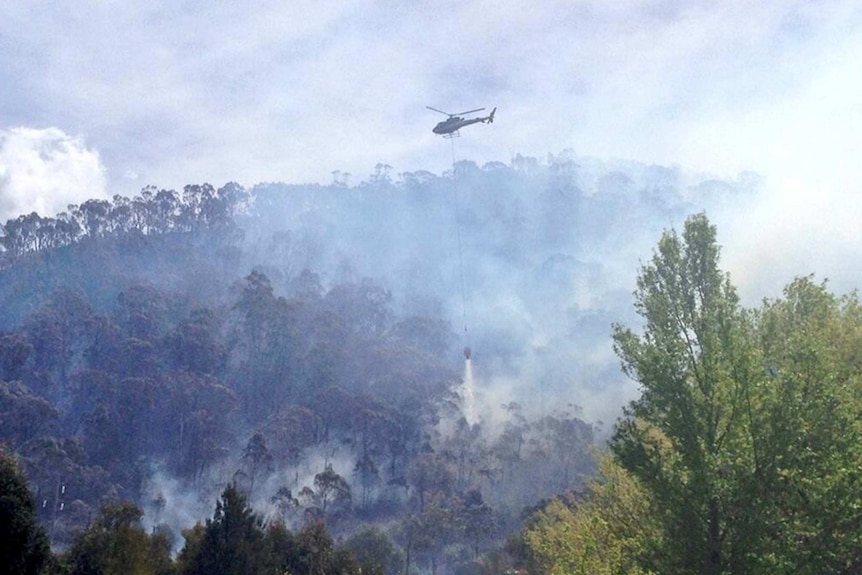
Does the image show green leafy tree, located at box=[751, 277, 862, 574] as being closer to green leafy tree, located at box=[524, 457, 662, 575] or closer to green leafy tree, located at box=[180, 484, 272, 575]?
green leafy tree, located at box=[524, 457, 662, 575]

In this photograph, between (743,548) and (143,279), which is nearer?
(743,548)

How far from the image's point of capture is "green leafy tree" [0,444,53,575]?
88.4 ft

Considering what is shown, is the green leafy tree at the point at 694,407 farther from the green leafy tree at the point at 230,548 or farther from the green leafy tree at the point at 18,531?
the green leafy tree at the point at 230,548

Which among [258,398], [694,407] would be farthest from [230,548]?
[258,398]

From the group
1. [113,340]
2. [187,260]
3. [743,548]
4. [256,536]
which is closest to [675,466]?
[743,548]

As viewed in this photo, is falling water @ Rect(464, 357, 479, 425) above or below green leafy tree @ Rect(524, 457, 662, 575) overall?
above

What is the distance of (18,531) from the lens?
2720cm

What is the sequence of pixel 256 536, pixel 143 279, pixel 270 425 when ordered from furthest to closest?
pixel 143 279 < pixel 270 425 < pixel 256 536

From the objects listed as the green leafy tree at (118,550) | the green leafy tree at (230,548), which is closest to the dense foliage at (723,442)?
the green leafy tree at (118,550)

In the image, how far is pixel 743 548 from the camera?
14352mm

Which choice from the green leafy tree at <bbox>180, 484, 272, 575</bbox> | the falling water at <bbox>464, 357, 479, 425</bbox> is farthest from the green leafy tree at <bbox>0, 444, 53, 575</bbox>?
the falling water at <bbox>464, 357, 479, 425</bbox>

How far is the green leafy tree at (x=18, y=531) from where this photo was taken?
88.4ft

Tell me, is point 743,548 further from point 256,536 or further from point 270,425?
point 270,425

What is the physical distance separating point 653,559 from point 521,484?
94325mm
